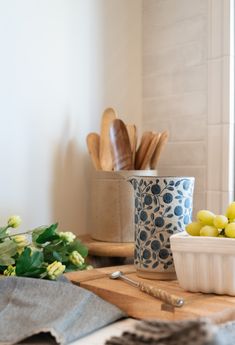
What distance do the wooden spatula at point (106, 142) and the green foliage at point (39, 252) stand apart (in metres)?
0.25

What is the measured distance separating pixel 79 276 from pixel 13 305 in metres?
0.18

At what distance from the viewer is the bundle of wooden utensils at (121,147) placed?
109cm

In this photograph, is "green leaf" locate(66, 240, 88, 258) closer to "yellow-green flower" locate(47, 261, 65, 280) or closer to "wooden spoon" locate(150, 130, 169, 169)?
"yellow-green flower" locate(47, 261, 65, 280)

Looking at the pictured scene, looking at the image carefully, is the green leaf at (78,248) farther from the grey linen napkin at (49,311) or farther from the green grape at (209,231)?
the green grape at (209,231)

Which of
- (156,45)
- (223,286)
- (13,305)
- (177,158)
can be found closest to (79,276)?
(13,305)

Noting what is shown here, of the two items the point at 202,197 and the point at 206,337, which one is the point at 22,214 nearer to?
the point at 202,197

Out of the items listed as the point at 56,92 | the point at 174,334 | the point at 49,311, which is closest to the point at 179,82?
the point at 56,92

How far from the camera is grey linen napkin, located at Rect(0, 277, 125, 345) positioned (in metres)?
0.65

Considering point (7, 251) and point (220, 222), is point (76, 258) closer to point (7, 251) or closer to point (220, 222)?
point (7, 251)

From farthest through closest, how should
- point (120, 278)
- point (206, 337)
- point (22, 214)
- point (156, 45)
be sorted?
point (156, 45), point (22, 214), point (120, 278), point (206, 337)

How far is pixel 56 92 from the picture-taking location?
1.14 metres

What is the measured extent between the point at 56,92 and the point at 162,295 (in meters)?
0.62

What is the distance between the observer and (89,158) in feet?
4.01

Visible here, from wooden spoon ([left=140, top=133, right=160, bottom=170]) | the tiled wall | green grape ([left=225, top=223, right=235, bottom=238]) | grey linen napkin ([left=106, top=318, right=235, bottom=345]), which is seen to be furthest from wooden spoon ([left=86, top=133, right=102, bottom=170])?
grey linen napkin ([left=106, top=318, right=235, bottom=345])
